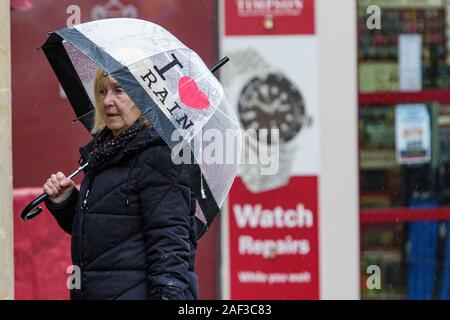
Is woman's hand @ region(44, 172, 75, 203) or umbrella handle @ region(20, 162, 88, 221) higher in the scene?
woman's hand @ region(44, 172, 75, 203)

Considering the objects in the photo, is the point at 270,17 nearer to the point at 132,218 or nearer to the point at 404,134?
the point at 404,134

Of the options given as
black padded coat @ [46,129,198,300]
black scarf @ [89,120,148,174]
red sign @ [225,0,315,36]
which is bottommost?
black padded coat @ [46,129,198,300]

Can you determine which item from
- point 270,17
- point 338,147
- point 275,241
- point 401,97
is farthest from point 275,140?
point 401,97

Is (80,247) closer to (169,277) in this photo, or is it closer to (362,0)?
(169,277)

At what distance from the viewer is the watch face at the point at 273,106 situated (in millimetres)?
6887

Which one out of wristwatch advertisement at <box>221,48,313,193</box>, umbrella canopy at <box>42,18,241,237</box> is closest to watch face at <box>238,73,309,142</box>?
wristwatch advertisement at <box>221,48,313,193</box>

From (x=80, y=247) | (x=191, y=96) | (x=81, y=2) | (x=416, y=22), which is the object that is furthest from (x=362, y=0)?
(x=80, y=247)

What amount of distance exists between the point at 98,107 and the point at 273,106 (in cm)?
285

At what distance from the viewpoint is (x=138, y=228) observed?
391 centimetres

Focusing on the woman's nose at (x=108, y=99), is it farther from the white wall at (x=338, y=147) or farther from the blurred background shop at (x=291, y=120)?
the white wall at (x=338, y=147)

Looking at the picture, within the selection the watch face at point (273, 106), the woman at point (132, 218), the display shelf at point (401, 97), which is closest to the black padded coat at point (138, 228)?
the woman at point (132, 218)

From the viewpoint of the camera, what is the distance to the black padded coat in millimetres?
3805

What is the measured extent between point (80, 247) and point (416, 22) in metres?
3.73

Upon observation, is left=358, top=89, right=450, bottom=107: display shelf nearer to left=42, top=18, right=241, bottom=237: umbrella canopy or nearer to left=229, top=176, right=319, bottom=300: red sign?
left=229, top=176, right=319, bottom=300: red sign
